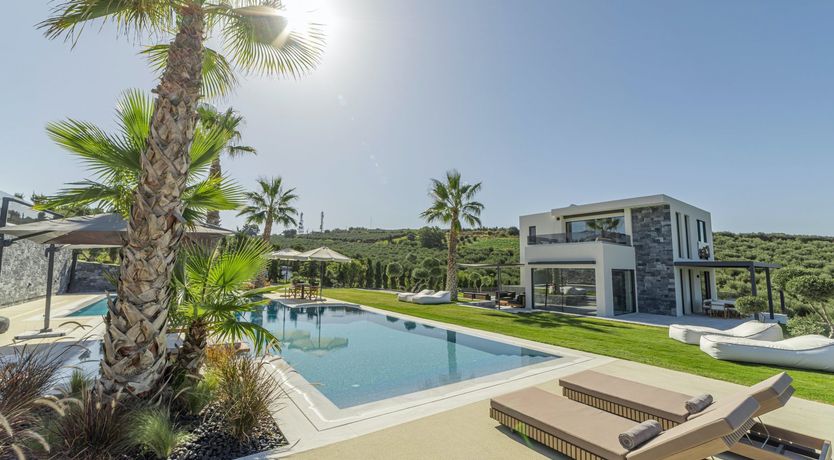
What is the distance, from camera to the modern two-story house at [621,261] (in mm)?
15891

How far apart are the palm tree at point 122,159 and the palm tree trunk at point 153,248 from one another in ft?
1.00

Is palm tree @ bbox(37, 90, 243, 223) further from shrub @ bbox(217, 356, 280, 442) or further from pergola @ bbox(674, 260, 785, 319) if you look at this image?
pergola @ bbox(674, 260, 785, 319)

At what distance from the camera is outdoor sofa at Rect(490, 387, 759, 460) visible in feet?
8.50

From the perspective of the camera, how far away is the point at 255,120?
10.6 meters

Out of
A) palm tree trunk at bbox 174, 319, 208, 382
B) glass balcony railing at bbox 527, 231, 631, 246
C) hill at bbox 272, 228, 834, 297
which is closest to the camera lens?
palm tree trunk at bbox 174, 319, 208, 382

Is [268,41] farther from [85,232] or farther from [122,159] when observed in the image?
[85,232]

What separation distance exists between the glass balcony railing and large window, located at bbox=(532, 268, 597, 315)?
141 cm

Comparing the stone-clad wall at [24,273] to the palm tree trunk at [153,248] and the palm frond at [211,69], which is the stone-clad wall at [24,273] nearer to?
the palm frond at [211,69]

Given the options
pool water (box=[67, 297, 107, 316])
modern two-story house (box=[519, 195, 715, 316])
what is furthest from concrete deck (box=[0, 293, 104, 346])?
modern two-story house (box=[519, 195, 715, 316])

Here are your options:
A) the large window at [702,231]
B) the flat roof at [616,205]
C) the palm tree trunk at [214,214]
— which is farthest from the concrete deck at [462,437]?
the large window at [702,231]

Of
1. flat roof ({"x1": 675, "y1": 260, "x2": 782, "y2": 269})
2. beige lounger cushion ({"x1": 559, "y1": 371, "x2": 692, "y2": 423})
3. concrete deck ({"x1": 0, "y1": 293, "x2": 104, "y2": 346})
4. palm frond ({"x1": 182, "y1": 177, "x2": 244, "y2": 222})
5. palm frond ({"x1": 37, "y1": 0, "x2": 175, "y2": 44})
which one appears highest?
palm frond ({"x1": 37, "y1": 0, "x2": 175, "y2": 44})

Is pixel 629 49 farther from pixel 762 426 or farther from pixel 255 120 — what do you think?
pixel 255 120

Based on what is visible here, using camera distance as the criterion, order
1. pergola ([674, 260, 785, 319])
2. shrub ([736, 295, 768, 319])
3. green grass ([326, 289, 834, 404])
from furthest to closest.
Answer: pergola ([674, 260, 785, 319]), shrub ([736, 295, 768, 319]), green grass ([326, 289, 834, 404])

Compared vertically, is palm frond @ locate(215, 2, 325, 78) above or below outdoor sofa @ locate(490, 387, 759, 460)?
above
